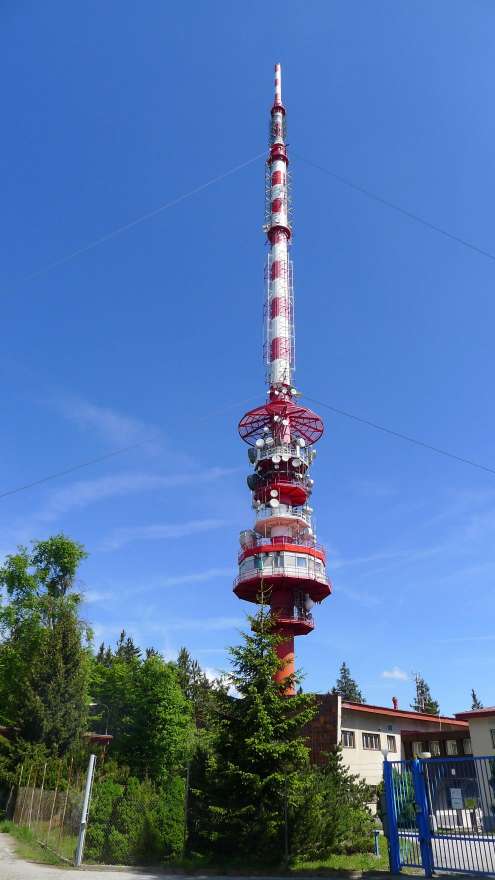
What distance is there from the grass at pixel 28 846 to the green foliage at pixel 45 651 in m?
7.42

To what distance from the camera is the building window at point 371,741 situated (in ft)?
143

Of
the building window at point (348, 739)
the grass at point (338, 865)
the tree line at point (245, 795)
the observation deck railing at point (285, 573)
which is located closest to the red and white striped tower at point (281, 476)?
the observation deck railing at point (285, 573)

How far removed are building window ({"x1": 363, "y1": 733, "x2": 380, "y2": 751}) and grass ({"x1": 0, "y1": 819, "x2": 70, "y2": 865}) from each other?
24.6 m

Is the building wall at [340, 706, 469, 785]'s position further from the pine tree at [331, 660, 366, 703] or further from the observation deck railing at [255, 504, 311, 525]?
the pine tree at [331, 660, 366, 703]

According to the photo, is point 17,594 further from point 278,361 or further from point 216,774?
point 216,774

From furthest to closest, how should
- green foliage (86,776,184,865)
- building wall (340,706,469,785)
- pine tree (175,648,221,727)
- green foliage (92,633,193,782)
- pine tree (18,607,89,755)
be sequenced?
pine tree (175,648,221,727), green foliage (92,633,193,782), building wall (340,706,469,785), pine tree (18,607,89,755), green foliage (86,776,184,865)

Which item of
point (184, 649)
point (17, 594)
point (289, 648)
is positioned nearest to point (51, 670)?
point (17, 594)

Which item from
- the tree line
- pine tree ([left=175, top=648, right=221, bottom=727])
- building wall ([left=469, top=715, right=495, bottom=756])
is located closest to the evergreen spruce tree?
the tree line

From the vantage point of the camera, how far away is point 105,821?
21172mm

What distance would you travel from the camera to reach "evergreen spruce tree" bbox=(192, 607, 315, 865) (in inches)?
739

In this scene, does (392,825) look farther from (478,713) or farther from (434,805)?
(478,713)

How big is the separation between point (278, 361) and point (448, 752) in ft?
112

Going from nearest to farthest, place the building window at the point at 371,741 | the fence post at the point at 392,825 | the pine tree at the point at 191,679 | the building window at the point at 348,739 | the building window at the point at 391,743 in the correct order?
the fence post at the point at 392,825, the building window at the point at 348,739, the building window at the point at 371,741, the building window at the point at 391,743, the pine tree at the point at 191,679

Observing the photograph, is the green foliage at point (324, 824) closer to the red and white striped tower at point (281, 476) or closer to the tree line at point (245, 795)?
the tree line at point (245, 795)
